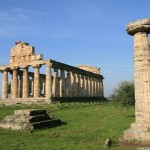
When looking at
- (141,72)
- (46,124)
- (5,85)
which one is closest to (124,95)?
(46,124)

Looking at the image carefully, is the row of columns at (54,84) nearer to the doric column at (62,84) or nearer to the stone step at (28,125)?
the doric column at (62,84)

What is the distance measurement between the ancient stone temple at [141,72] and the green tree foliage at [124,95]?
12274 mm

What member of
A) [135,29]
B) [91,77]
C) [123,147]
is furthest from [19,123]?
[91,77]

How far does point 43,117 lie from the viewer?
68.5 ft

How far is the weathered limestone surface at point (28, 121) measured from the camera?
1856 centimetres

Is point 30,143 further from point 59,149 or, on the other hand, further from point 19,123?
point 19,123

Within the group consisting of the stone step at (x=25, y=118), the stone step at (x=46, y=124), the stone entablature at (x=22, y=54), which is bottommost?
the stone step at (x=46, y=124)

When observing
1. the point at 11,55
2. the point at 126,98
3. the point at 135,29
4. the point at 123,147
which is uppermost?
the point at 11,55

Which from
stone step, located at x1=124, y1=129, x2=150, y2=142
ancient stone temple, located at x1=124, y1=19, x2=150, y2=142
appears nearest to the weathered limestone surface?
stone step, located at x1=124, y1=129, x2=150, y2=142

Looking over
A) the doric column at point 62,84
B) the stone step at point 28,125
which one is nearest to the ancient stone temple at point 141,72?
the stone step at point 28,125

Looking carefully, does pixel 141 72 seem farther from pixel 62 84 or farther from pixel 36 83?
pixel 62 84

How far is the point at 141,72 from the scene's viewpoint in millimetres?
14734

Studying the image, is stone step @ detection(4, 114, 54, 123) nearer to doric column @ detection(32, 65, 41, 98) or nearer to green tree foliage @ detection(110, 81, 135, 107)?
green tree foliage @ detection(110, 81, 135, 107)

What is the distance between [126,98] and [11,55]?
3502cm
